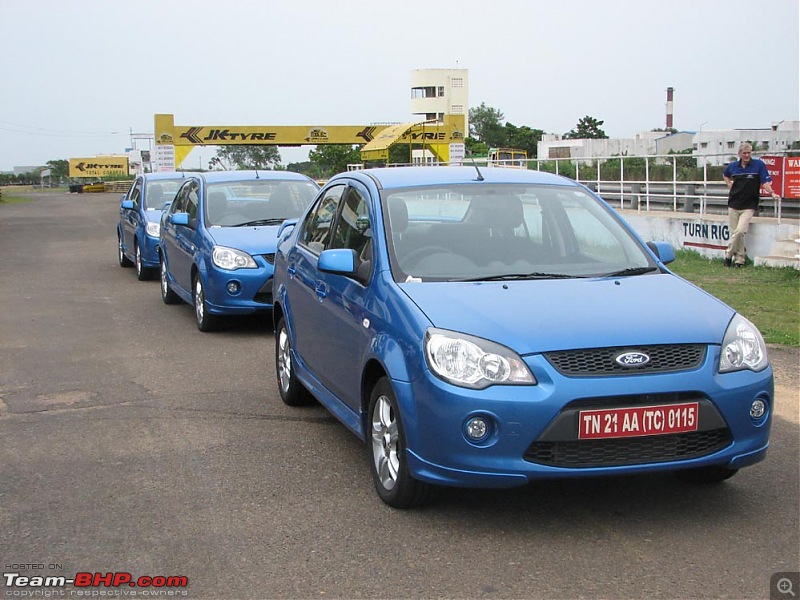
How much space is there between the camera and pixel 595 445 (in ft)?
14.8

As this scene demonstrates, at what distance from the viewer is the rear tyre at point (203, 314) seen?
10.4 metres

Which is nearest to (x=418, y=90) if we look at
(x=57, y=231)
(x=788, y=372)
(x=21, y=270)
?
(x=57, y=231)

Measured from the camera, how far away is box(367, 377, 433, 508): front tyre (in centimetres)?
489

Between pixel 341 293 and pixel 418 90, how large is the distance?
113m

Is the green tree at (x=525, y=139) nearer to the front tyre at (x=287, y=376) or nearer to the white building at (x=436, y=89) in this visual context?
the white building at (x=436, y=89)

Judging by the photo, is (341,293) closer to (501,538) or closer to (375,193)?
(375,193)

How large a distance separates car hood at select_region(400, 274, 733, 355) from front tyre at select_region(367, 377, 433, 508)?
500mm

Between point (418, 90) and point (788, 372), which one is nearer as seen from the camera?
point (788, 372)

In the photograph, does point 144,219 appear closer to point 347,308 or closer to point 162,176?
point 162,176

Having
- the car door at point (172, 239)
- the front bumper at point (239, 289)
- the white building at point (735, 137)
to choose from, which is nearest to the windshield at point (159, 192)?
the car door at point (172, 239)

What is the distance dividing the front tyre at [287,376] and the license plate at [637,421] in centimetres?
295

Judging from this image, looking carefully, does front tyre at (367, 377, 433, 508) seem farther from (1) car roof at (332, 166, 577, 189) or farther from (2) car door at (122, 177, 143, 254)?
(2) car door at (122, 177, 143, 254)

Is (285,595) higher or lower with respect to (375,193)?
lower

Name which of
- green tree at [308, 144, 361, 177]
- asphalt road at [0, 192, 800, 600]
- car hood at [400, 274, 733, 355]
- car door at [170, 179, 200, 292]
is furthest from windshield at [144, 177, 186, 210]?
green tree at [308, 144, 361, 177]
